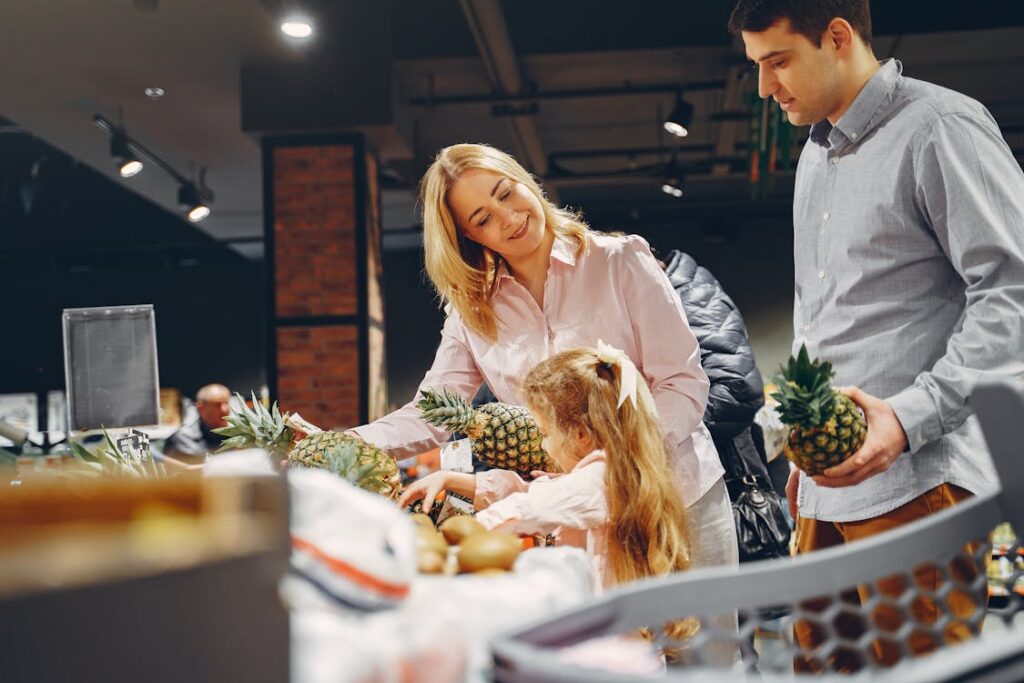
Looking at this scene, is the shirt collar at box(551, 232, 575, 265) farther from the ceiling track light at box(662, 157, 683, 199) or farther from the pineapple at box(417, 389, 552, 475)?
the ceiling track light at box(662, 157, 683, 199)

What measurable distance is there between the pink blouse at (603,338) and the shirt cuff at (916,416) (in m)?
0.54

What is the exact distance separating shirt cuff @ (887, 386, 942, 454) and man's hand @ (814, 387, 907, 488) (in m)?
0.01

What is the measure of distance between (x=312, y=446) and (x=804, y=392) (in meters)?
0.70

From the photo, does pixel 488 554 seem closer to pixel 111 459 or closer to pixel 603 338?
pixel 111 459

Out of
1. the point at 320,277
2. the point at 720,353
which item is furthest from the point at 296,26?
the point at 720,353

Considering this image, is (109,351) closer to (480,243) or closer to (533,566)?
(480,243)

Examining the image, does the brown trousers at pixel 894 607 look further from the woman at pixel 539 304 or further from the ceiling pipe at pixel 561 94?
the ceiling pipe at pixel 561 94

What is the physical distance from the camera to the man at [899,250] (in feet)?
4.14

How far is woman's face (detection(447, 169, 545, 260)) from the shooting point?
174 centimetres

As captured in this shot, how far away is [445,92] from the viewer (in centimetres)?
759

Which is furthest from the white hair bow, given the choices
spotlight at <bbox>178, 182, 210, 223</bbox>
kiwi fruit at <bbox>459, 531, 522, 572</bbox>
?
spotlight at <bbox>178, 182, 210, 223</bbox>

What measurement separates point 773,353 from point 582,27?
5.90 meters

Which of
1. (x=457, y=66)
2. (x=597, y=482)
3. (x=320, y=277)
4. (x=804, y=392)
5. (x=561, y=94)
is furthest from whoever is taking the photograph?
(x=561, y=94)

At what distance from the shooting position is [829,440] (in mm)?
1074
